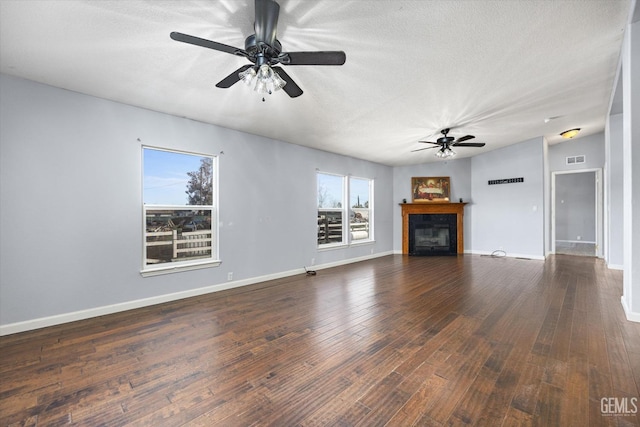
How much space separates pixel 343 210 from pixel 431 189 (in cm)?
310

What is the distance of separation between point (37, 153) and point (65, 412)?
2730 millimetres

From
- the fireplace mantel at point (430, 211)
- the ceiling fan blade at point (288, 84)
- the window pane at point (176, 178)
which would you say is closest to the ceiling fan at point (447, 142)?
the fireplace mantel at point (430, 211)

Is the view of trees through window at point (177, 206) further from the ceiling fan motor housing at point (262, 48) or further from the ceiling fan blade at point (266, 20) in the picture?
the ceiling fan blade at point (266, 20)

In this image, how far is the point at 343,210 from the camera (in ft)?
22.2

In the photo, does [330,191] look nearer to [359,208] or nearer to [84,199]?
[359,208]

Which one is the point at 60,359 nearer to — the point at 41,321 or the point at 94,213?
the point at 41,321

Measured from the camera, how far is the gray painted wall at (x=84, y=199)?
2.85 m

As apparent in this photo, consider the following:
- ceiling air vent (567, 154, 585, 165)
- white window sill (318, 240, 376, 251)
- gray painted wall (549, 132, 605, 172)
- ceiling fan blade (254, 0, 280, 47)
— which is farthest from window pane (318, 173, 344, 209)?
ceiling air vent (567, 154, 585, 165)

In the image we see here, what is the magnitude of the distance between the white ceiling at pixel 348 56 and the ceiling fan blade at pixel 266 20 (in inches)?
4.8

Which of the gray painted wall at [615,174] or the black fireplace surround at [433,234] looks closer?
the gray painted wall at [615,174]

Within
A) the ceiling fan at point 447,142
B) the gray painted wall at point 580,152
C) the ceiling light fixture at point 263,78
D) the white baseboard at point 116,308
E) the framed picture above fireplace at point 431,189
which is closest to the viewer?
the ceiling light fixture at point 263,78

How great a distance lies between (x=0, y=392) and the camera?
1.88 metres

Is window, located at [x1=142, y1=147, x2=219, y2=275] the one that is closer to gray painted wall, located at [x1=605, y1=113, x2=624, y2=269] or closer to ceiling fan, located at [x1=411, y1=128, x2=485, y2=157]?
ceiling fan, located at [x1=411, y1=128, x2=485, y2=157]

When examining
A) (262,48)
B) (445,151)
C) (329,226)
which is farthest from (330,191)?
(262,48)
